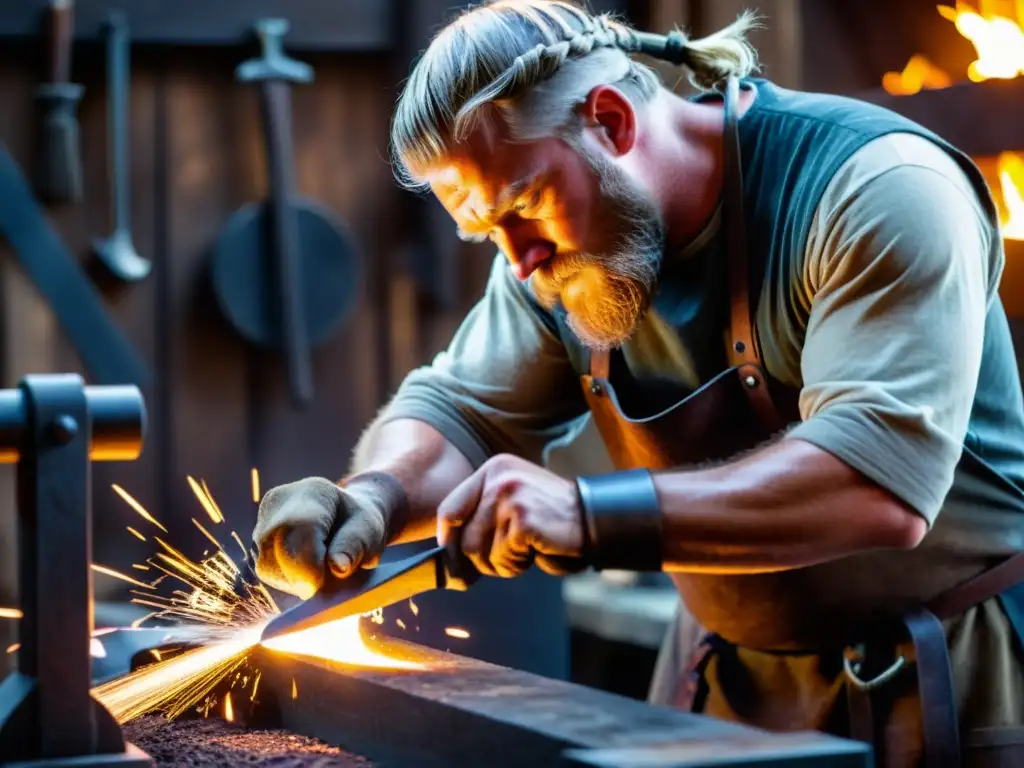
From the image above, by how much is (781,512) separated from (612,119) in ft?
2.29

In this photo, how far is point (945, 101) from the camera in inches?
130

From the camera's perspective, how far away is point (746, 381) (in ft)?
7.23

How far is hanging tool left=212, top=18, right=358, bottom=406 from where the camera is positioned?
4.17 meters

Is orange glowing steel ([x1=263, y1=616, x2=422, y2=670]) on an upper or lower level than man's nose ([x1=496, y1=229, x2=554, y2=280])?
lower

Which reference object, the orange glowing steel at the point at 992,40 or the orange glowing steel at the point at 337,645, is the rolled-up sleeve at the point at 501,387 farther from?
the orange glowing steel at the point at 992,40

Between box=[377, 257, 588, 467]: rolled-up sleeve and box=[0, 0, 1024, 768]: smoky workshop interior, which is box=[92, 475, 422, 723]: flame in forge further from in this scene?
box=[377, 257, 588, 467]: rolled-up sleeve

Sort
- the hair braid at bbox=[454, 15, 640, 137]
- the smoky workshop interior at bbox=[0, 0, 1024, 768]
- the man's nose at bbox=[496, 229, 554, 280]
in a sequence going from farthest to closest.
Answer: the man's nose at bbox=[496, 229, 554, 280] → the hair braid at bbox=[454, 15, 640, 137] → the smoky workshop interior at bbox=[0, 0, 1024, 768]

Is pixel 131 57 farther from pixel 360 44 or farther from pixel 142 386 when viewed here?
pixel 142 386

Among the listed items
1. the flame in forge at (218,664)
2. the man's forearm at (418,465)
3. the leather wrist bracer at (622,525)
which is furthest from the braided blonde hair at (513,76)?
the flame in forge at (218,664)

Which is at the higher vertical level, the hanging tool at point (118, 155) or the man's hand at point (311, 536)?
the hanging tool at point (118, 155)

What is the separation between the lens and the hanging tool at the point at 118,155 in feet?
13.4

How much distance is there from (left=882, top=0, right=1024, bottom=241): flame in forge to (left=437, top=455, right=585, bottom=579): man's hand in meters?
1.56

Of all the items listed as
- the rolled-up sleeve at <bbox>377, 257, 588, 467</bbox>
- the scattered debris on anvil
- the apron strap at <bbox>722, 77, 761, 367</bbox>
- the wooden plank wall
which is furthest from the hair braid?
the wooden plank wall

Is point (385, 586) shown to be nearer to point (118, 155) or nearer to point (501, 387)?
point (501, 387)
